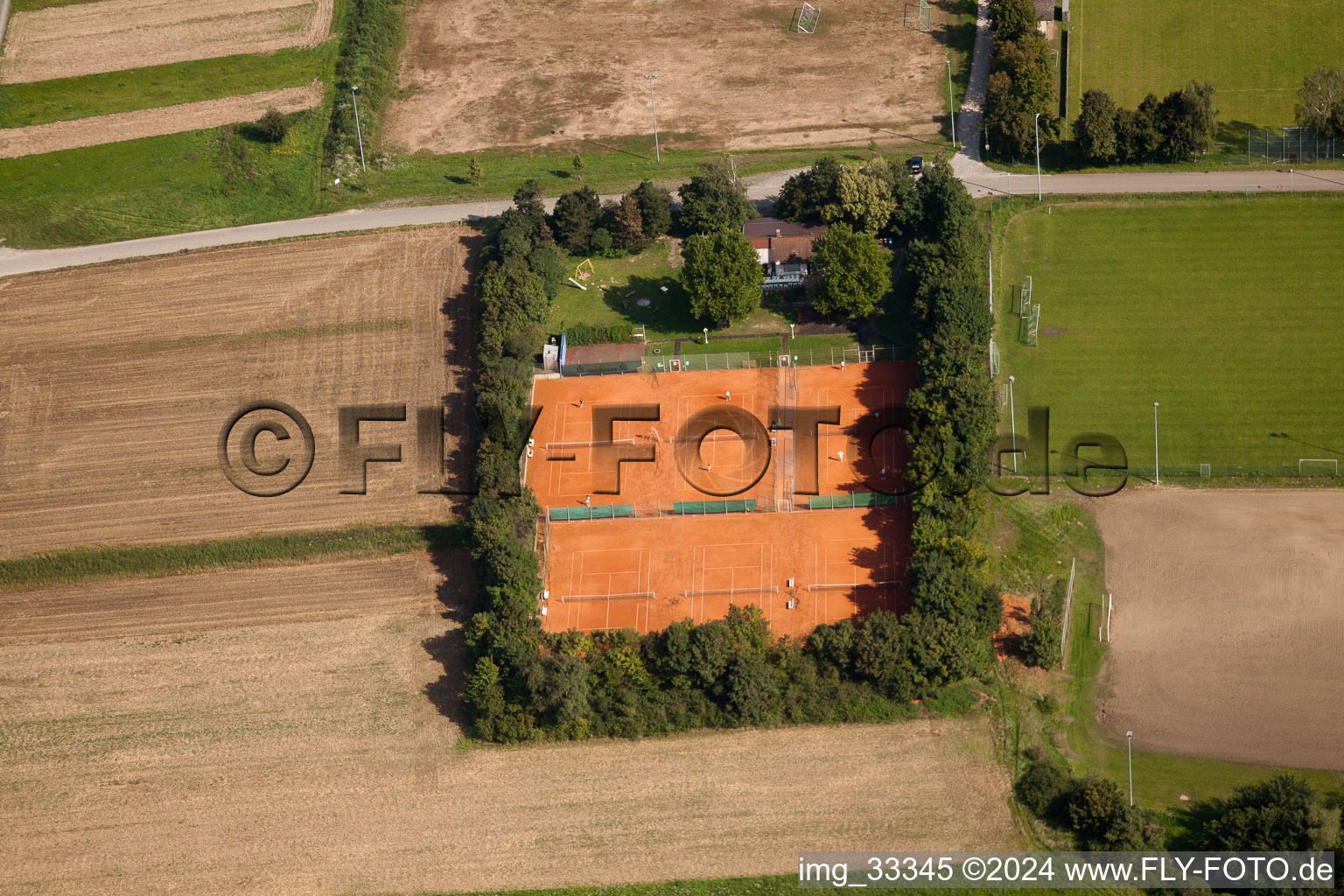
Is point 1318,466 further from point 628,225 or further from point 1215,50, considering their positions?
point 628,225

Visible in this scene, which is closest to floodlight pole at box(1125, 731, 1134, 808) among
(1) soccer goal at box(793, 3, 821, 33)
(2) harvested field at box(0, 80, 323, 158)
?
(1) soccer goal at box(793, 3, 821, 33)

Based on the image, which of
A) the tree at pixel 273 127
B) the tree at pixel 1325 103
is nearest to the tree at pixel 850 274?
the tree at pixel 1325 103

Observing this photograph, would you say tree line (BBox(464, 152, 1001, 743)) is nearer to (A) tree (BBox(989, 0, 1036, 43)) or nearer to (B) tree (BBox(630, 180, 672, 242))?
(B) tree (BBox(630, 180, 672, 242))

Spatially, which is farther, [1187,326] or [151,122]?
[151,122]

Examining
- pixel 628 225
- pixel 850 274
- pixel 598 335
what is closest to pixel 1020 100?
pixel 850 274

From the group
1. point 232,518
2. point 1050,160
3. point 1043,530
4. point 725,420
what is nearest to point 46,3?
point 232,518

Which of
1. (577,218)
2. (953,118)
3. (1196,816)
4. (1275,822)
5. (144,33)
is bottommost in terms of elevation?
(1196,816)
